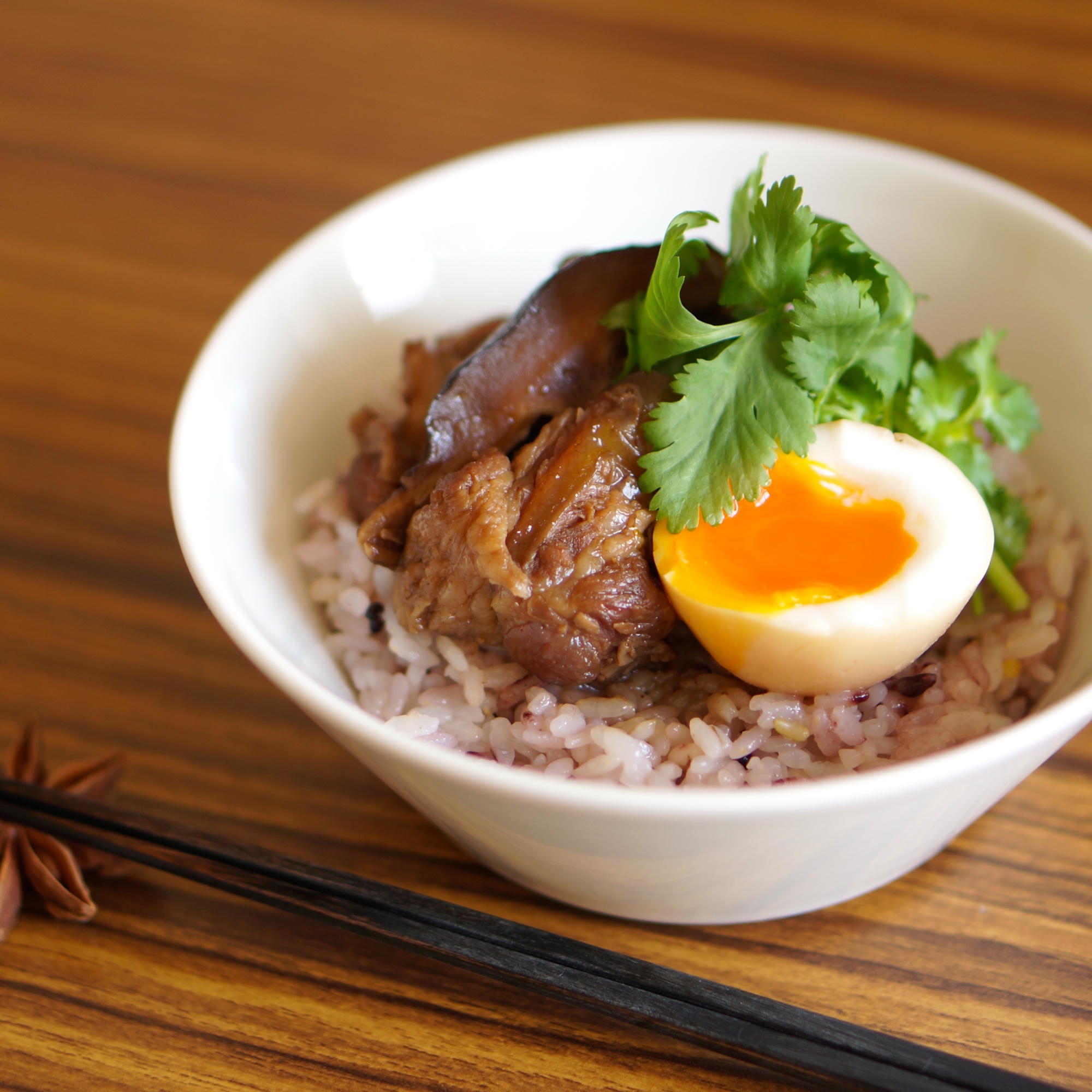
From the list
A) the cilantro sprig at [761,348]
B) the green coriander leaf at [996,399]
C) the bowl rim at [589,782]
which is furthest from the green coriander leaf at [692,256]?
the bowl rim at [589,782]

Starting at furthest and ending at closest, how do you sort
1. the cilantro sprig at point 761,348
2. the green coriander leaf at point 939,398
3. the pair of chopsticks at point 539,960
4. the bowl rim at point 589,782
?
the green coriander leaf at point 939,398, the cilantro sprig at point 761,348, the pair of chopsticks at point 539,960, the bowl rim at point 589,782

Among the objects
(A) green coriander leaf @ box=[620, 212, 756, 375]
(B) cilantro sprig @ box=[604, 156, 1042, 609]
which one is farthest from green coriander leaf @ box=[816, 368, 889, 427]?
(A) green coriander leaf @ box=[620, 212, 756, 375]

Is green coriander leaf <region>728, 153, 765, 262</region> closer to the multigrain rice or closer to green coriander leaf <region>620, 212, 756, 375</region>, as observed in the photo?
green coriander leaf <region>620, 212, 756, 375</region>

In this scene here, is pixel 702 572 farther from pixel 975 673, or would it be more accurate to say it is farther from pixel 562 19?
pixel 562 19

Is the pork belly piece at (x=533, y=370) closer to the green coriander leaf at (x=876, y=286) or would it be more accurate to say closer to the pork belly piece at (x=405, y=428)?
the pork belly piece at (x=405, y=428)

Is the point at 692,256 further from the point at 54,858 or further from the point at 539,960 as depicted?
the point at 54,858

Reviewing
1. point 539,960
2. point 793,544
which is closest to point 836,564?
point 793,544

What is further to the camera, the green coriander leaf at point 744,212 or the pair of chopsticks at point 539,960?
the green coriander leaf at point 744,212
